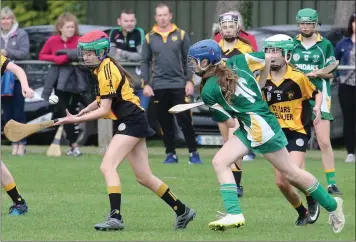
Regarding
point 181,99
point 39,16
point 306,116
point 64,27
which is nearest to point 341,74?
point 181,99

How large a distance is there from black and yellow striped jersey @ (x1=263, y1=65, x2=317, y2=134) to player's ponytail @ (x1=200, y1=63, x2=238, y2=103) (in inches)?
56.6

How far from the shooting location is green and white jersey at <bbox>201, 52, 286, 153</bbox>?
985 cm

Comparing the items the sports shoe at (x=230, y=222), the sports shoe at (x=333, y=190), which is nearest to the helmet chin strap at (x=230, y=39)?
the sports shoe at (x=333, y=190)

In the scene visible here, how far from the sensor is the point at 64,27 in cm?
1689

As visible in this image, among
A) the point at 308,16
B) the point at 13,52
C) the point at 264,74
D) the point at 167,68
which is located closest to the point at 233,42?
the point at 308,16

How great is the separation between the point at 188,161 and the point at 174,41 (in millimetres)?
1788

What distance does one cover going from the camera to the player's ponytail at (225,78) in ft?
32.0

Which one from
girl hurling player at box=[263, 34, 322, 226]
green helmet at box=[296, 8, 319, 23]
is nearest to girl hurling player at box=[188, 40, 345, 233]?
girl hurling player at box=[263, 34, 322, 226]

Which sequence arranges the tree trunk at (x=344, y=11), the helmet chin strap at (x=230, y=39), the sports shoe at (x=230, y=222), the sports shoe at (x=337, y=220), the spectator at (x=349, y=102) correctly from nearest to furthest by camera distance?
1. the sports shoe at (x=230, y=222)
2. the sports shoe at (x=337, y=220)
3. the helmet chin strap at (x=230, y=39)
4. the spectator at (x=349, y=102)
5. the tree trunk at (x=344, y=11)

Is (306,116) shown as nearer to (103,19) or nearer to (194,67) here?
(194,67)

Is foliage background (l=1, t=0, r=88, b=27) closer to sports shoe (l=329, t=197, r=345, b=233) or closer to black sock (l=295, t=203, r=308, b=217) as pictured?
black sock (l=295, t=203, r=308, b=217)

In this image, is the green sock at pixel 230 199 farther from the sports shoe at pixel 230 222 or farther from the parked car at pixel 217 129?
the parked car at pixel 217 129

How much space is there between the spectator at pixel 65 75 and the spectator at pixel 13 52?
0.41 meters

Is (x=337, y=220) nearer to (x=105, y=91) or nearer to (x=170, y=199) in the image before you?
(x=170, y=199)
